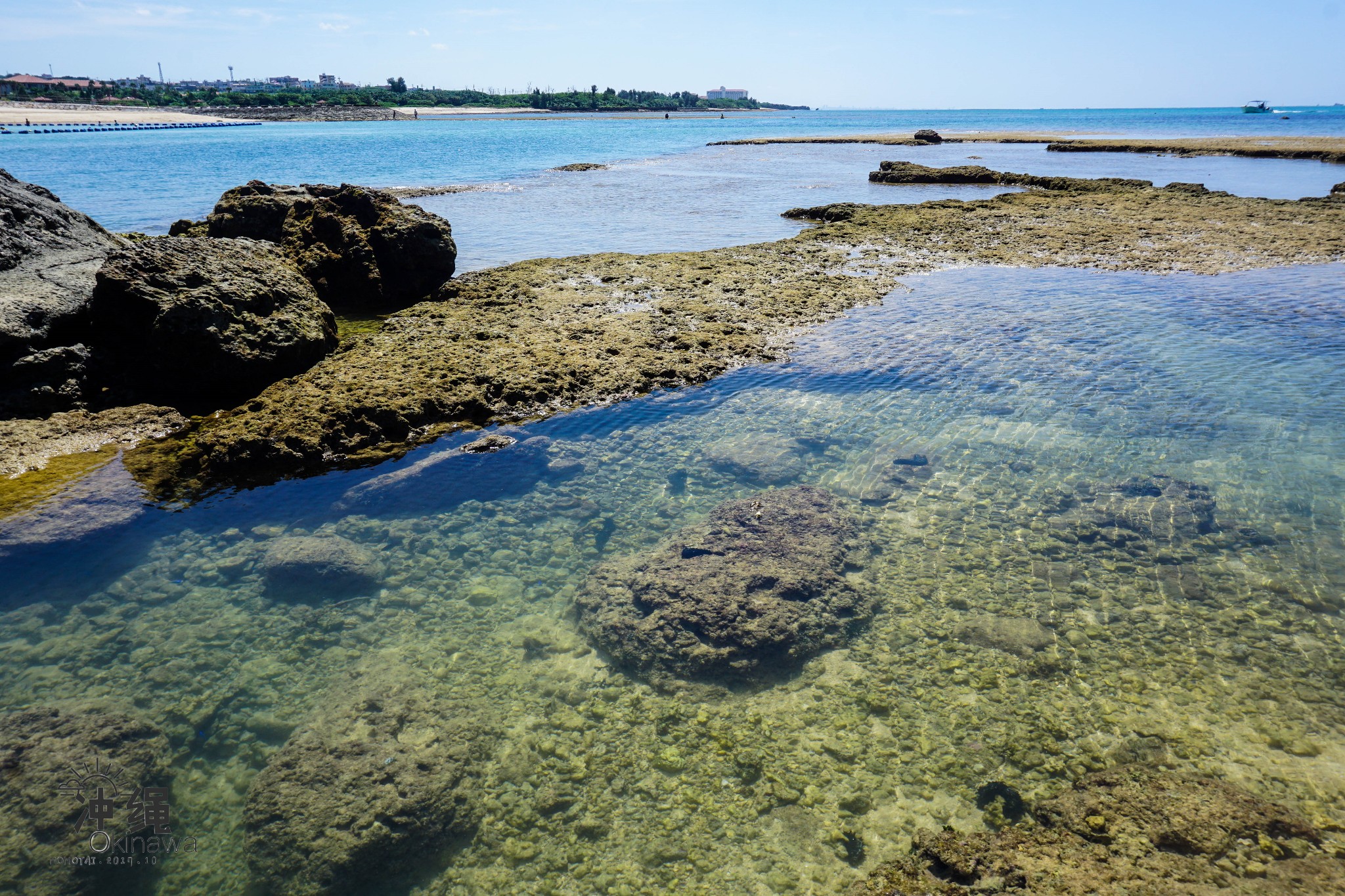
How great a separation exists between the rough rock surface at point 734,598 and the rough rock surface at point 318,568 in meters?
2.09

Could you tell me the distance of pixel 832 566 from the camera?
6699mm

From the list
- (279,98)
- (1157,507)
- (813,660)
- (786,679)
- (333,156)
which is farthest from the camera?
(279,98)

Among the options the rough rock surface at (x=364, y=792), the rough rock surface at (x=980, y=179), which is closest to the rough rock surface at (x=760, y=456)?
the rough rock surface at (x=364, y=792)

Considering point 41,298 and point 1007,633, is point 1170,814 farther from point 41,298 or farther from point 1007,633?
point 41,298

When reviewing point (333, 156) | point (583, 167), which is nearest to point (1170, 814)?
point (583, 167)

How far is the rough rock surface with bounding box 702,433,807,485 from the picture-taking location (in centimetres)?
835

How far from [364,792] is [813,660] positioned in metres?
3.42

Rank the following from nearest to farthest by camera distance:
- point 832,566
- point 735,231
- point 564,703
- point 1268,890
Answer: point 1268,890 → point 564,703 → point 832,566 → point 735,231

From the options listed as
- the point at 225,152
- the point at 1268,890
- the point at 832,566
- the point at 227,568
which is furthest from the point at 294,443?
the point at 225,152

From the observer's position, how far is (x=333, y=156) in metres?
56.5

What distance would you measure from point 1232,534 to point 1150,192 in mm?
25856

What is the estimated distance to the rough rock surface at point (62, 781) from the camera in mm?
4113

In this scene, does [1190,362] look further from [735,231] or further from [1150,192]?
[1150,192]

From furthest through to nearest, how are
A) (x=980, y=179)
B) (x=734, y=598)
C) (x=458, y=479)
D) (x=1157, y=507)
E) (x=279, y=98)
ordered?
(x=279, y=98)
(x=980, y=179)
(x=458, y=479)
(x=1157, y=507)
(x=734, y=598)
